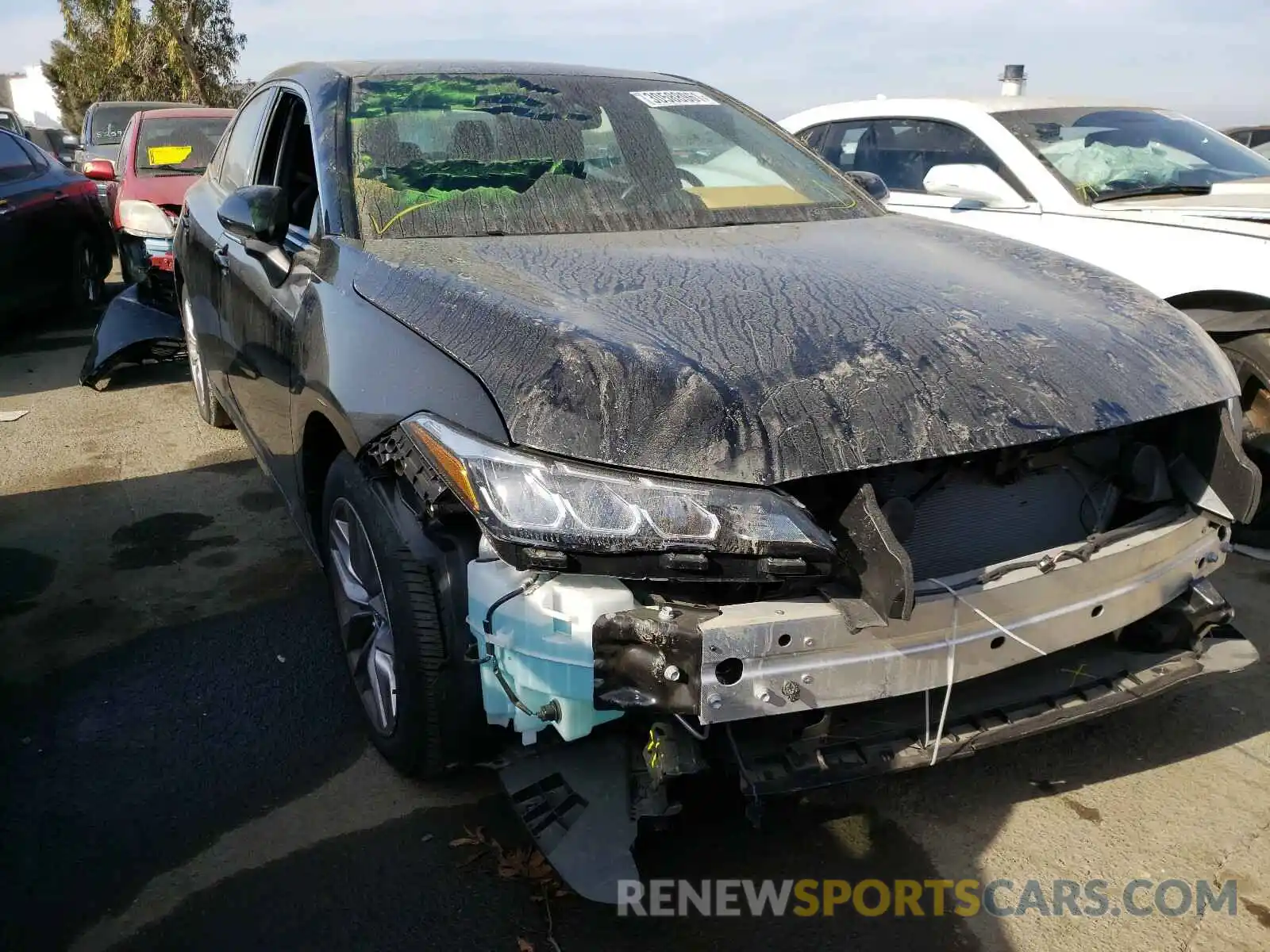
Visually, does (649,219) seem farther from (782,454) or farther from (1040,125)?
(1040,125)

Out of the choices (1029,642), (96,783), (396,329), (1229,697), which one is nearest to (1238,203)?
(1229,697)

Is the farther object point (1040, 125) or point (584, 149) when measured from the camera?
point (1040, 125)

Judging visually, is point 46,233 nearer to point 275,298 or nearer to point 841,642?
point 275,298

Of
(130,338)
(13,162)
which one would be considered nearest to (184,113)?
(13,162)

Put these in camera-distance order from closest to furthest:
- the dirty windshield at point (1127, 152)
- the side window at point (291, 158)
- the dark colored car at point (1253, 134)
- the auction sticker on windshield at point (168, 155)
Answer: the side window at point (291, 158) < the dirty windshield at point (1127, 152) < the auction sticker on windshield at point (168, 155) < the dark colored car at point (1253, 134)

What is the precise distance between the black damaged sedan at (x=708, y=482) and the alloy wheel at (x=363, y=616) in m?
0.02

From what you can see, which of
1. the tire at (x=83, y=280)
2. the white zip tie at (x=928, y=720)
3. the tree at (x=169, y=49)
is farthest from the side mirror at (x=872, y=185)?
the tree at (x=169, y=49)

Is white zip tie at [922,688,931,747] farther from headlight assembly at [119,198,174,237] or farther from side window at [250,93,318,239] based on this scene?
headlight assembly at [119,198,174,237]

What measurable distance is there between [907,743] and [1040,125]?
13.3 ft

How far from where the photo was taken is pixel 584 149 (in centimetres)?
328

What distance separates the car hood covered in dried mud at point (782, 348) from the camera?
6.38 feet

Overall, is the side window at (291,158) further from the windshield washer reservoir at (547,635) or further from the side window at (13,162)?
the side window at (13,162)

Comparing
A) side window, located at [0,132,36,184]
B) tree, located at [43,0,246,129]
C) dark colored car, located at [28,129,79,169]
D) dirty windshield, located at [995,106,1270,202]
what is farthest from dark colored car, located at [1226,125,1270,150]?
tree, located at [43,0,246,129]

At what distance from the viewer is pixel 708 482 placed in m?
1.91
